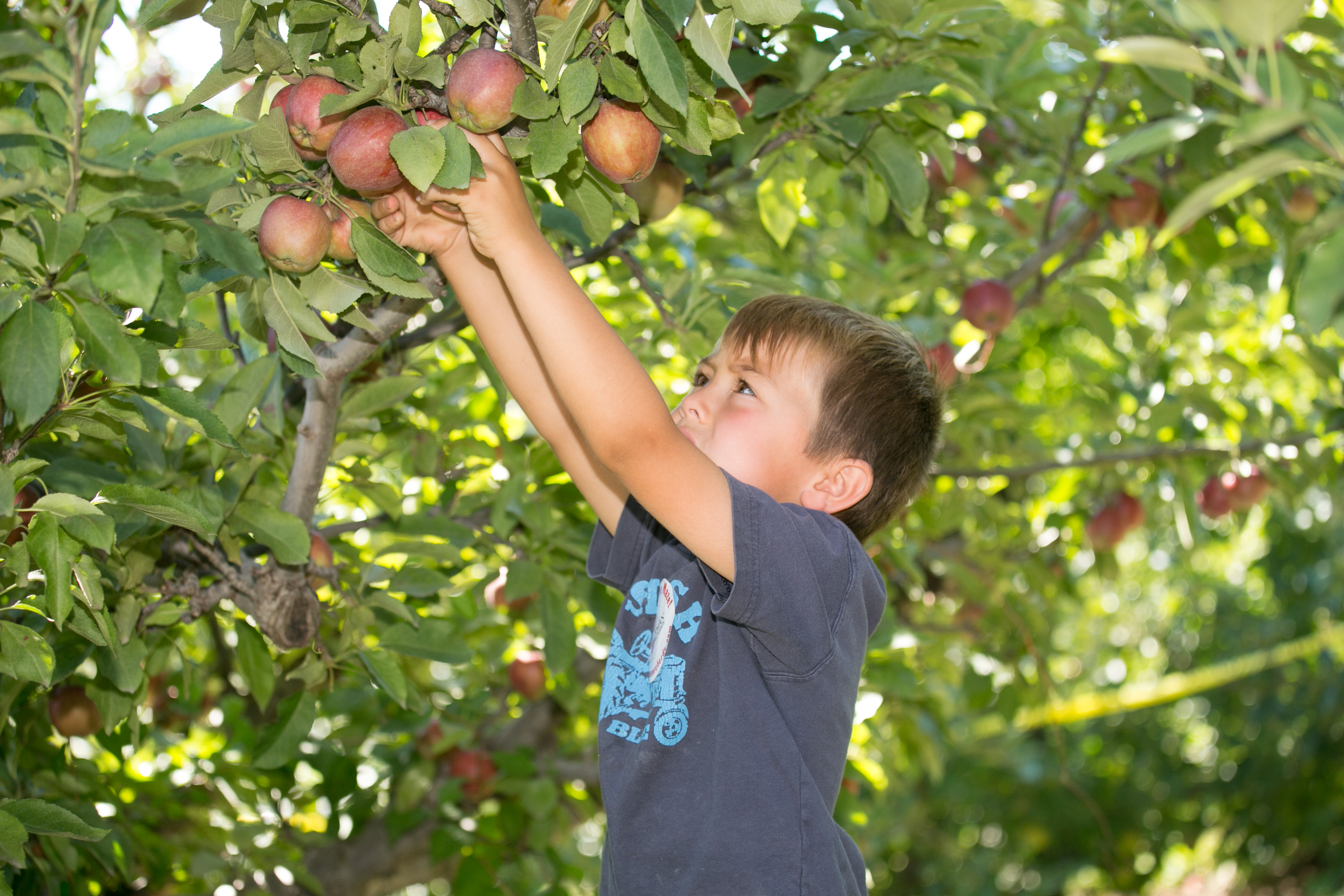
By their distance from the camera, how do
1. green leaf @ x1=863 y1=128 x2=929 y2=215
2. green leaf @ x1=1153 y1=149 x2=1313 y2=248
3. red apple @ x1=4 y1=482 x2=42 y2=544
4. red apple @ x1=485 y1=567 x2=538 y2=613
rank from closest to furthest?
green leaf @ x1=1153 y1=149 x2=1313 y2=248, red apple @ x1=4 y1=482 x2=42 y2=544, green leaf @ x1=863 y1=128 x2=929 y2=215, red apple @ x1=485 y1=567 x2=538 y2=613

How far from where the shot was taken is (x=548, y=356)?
87 cm

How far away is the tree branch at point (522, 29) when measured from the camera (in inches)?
33.0

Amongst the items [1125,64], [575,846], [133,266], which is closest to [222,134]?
[133,266]

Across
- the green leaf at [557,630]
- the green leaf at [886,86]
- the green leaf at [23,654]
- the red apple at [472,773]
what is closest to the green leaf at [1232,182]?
the green leaf at [886,86]

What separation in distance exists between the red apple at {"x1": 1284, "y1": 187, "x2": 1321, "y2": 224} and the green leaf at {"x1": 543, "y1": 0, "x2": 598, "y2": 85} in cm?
162

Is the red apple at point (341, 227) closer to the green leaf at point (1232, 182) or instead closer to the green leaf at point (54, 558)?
the green leaf at point (54, 558)

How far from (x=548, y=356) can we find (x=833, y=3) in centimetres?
→ 72

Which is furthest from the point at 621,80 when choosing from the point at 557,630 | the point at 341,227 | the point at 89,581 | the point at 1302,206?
the point at 1302,206

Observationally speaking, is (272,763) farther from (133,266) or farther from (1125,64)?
(1125,64)

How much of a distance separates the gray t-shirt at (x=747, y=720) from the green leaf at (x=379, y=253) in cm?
33

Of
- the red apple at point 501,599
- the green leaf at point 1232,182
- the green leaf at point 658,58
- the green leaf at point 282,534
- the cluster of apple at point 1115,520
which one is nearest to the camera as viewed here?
the green leaf at point 1232,182

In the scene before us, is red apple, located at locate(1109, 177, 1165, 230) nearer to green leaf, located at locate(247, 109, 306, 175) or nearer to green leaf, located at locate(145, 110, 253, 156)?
green leaf, located at locate(247, 109, 306, 175)

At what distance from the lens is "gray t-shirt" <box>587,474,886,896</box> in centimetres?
96

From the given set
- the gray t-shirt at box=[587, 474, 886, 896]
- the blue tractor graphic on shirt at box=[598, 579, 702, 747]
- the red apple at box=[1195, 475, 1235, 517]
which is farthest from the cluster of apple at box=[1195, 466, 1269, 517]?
the blue tractor graphic on shirt at box=[598, 579, 702, 747]
